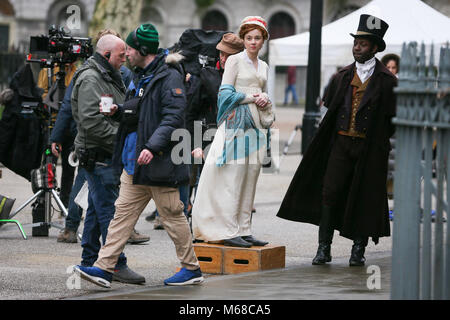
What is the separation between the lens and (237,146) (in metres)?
7.60

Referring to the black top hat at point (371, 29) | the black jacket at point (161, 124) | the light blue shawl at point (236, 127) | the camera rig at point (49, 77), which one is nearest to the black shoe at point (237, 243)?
the light blue shawl at point (236, 127)

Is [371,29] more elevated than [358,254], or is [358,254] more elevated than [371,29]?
[371,29]

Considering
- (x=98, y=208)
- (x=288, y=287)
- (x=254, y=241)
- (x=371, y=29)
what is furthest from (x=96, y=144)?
(x=371, y=29)

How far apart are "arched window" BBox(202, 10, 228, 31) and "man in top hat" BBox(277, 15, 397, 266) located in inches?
1662

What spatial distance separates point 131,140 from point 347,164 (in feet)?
6.37

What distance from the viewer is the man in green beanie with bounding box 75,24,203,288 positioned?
6.58m

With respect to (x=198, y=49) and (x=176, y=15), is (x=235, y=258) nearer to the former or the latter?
(x=198, y=49)

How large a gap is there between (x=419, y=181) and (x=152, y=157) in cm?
231

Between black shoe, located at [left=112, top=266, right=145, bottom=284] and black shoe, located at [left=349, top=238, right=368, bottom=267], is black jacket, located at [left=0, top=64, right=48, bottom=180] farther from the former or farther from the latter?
black shoe, located at [left=349, top=238, right=368, bottom=267]

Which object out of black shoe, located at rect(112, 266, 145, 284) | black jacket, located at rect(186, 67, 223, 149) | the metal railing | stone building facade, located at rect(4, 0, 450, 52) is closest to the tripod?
black jacket, located at rect(186, 67, 223, 149)

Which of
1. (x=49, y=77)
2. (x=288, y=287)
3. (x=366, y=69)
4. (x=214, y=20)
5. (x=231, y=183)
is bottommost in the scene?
(x=288, y=287)

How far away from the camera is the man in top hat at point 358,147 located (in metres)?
7.79

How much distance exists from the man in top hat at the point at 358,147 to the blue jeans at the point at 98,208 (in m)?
1.68
